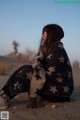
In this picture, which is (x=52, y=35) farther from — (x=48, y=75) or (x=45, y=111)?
(x=45, y=111)

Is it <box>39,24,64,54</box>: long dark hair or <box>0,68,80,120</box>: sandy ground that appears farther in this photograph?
<box>39,24,64,54</box>: long dark hair

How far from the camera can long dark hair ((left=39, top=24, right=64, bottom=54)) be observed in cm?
533

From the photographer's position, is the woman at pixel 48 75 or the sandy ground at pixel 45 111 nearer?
the sandy ground at pixel 45 111

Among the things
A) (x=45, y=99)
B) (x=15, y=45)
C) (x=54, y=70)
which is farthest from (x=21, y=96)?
(x=15, y=45)

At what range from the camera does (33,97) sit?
16.4ft

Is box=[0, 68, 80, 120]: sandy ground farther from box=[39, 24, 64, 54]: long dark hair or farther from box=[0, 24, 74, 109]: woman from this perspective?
box=[39, 24, 64, 54]: long dark hair

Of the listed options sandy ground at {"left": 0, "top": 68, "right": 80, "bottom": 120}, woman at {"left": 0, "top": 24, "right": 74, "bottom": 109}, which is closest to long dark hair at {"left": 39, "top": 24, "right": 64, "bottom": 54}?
woman at {"left": 0, "top": 24, "right": 74, "bottom": 109}

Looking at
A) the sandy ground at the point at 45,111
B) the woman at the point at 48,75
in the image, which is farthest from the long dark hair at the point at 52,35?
the sandy ground at the point at 45,111

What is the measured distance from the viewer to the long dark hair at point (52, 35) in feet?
17.5

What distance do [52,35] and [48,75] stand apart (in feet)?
2.11

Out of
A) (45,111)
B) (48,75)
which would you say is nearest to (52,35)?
(48,75)

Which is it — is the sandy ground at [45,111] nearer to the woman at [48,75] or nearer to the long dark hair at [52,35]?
the woman at [48,75]

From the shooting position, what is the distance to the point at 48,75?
5.15 m

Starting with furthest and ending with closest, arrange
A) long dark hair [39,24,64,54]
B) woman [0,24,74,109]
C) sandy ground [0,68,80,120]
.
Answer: long dark hair [39,24,64,54]
woman [0,24,74,109]
sandy ground [0,68,80,120]
